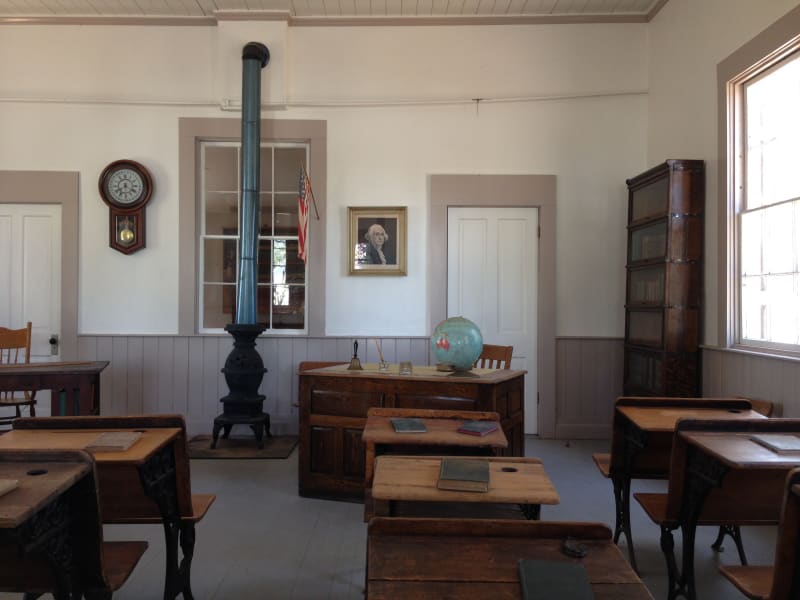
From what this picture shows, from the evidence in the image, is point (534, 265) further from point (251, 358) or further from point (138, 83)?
point (138, 83)

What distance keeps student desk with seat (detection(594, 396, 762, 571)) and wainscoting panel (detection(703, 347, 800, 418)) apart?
0.85 metres

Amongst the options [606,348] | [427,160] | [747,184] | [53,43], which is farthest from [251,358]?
[747,184]

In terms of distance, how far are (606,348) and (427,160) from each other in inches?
107

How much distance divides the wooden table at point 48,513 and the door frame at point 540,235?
416 centimetres

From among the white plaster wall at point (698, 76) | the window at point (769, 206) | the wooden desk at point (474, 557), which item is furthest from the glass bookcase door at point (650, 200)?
the wooden desk at point (474, 557)

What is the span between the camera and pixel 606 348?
5617mm

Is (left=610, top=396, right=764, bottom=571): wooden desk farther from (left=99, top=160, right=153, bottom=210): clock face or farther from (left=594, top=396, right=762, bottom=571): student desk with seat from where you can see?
(left=99, top=160, right=153, bottom=210): clock face

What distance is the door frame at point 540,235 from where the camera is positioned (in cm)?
561

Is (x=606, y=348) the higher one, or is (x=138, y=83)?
(x=138, y=83)

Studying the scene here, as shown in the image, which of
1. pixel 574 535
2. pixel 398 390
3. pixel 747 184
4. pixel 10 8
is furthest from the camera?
pixel 10 8

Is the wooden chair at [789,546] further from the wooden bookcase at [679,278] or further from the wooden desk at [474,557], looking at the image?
the wooden bookcase at [679,278]

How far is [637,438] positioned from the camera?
264 cm

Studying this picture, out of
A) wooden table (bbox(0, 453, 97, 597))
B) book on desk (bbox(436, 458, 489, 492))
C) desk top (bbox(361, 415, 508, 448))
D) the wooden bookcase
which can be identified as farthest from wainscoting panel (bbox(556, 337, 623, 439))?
wooden table (bbox(0, 453, 97, 597))

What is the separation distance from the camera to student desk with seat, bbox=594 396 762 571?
2.73m
